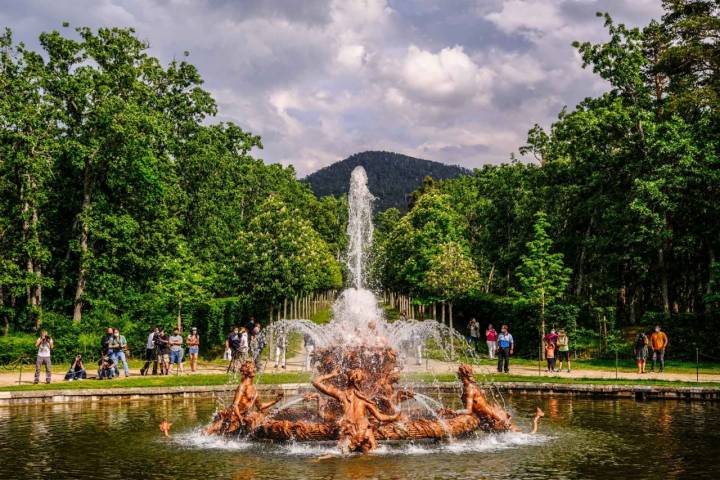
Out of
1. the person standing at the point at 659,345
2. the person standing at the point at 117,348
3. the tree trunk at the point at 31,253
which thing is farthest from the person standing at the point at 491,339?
the tree trunk at the point at 31,253

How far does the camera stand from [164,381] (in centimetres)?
2692

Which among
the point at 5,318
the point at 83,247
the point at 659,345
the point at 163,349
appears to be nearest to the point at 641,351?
the point at 659,345

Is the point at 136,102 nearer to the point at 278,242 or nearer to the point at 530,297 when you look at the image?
the point at 278,242

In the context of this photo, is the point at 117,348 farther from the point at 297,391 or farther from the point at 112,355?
the point at 297,391

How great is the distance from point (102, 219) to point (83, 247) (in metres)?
1.93

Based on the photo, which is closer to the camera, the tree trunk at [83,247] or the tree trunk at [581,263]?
the tree trunk at [83,247]

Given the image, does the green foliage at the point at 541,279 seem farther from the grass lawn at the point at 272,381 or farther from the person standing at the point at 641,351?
the grass lawn at the point at 272,381

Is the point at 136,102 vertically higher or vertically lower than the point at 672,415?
higher

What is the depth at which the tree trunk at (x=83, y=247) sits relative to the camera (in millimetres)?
39938

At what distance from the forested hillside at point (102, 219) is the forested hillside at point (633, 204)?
13.6 meters

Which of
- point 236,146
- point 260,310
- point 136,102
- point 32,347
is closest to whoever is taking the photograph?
point 32,347

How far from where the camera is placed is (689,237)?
130 ft

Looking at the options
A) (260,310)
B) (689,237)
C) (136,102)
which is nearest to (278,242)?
(260,310)

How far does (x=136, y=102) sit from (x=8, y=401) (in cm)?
2541
